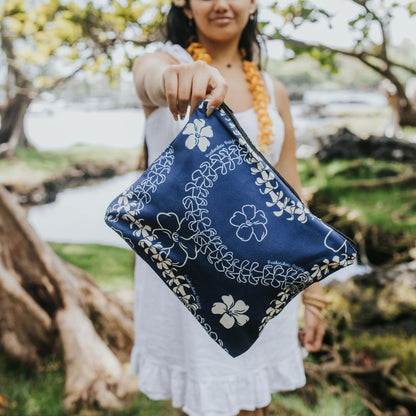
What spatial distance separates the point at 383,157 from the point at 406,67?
2.28 metres

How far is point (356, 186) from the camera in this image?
3.60m

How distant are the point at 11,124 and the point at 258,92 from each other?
6533mm

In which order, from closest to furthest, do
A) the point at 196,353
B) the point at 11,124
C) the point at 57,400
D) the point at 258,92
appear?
the point at 196,353 < the point at 258,92 < the point at 57,400 < the point at 11,124

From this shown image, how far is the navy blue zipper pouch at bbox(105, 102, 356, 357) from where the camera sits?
2.36 feet

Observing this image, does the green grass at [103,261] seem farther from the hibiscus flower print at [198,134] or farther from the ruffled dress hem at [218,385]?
the hibiscus flower print at [198,134]

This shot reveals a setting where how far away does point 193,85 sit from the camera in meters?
0.73

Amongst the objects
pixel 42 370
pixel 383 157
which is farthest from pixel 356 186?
pixel 42 370

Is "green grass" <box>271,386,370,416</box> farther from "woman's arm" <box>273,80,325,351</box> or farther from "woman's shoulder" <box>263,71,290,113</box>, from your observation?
"woman's shoulder" <box>263,71,290,113</box>

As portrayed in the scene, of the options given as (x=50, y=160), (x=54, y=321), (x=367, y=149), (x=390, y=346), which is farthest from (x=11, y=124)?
(x=390, y=346)

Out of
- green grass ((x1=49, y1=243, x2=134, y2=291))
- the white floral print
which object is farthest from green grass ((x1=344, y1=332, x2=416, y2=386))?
the white floral print

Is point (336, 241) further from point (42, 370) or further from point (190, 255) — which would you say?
point (42, 370)

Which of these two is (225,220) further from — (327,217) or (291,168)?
(327,217)

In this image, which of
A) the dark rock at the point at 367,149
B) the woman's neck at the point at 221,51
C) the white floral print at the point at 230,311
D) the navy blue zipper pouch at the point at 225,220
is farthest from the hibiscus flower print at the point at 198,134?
the dark rock at the point at 367,149

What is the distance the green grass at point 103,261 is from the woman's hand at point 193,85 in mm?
2394
